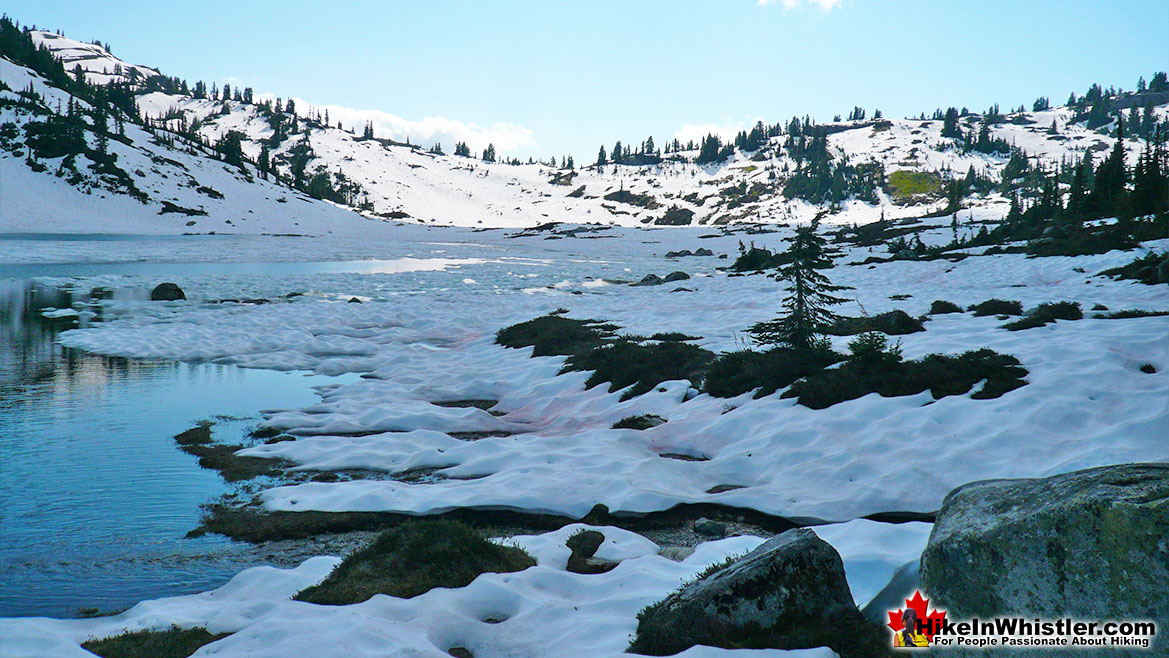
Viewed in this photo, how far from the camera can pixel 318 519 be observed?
8.98 m

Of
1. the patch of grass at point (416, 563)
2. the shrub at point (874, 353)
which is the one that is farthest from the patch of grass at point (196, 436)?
the shrub at point (874, 353)

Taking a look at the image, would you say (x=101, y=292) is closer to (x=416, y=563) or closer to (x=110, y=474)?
(x=110, y=474)

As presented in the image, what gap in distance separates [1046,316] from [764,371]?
798cm

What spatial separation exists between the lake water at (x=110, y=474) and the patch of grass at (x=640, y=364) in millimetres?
6843

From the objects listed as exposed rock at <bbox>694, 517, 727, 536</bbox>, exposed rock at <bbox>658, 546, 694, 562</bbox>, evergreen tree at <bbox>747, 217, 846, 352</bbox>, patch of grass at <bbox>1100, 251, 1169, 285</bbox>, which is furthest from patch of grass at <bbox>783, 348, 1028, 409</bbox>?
patch of grass at <bbox>1100, 251, 1169, 285</bbox>

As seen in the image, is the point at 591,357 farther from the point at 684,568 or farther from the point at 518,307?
the point at 518,307

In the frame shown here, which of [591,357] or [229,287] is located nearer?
[591,357]

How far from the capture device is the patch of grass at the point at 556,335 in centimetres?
1955

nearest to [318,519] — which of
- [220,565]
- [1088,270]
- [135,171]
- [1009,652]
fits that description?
[220,565]

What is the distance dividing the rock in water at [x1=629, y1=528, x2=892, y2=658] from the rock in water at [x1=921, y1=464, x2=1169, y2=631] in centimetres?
104

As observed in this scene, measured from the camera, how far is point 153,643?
18.5 feet

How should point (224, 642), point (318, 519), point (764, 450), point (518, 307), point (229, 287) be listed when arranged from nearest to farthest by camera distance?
point (224, 642) < point (318, 519) < point (764, 450) < point (518, 307) < point (229, 287)

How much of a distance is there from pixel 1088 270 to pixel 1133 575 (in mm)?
30914

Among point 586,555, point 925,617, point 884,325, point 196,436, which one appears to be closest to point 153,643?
point 586,555
